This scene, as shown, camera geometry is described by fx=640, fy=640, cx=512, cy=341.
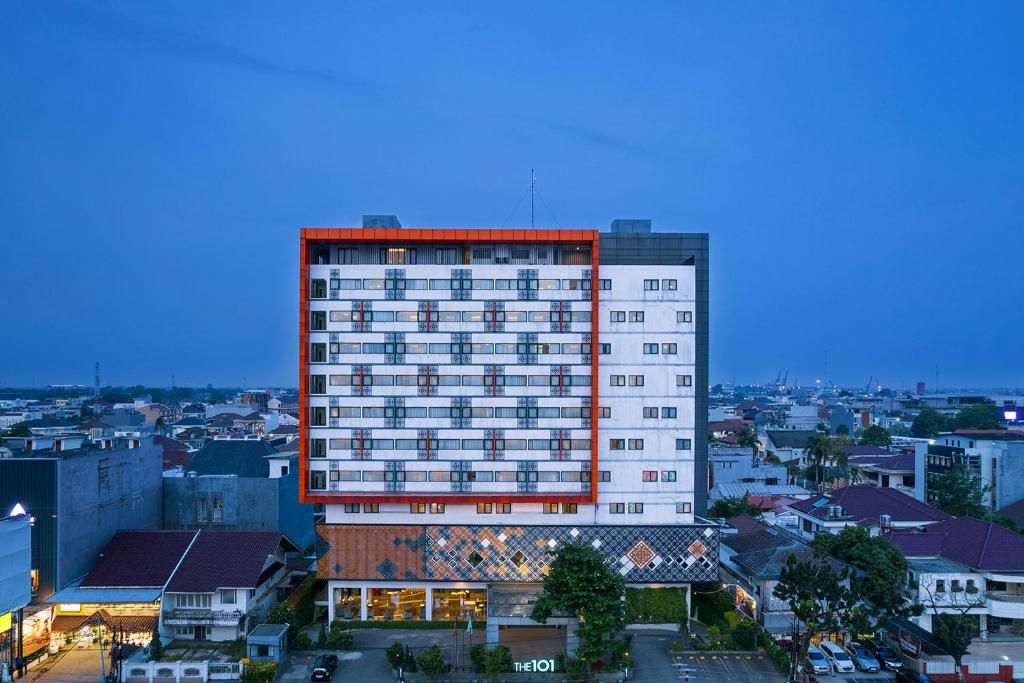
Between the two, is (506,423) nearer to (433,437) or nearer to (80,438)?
(433,437)

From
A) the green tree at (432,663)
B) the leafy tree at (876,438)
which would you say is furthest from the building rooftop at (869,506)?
the leafy tree at (876,438)

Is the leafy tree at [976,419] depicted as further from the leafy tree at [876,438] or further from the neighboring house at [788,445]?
the neighboring house at [788,445]

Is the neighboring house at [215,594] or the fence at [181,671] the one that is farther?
the neighboring house at [215,594]

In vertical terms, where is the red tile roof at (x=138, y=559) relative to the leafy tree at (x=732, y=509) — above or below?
above

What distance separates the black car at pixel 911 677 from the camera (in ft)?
117

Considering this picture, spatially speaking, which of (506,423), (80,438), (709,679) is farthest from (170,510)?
(709,679)

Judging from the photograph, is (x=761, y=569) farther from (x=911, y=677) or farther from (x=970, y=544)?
(x=970, y=544)

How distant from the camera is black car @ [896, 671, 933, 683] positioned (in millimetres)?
35562

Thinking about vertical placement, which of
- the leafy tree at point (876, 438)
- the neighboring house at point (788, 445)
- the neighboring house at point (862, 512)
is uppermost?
the neighboring house at point (862, 512)

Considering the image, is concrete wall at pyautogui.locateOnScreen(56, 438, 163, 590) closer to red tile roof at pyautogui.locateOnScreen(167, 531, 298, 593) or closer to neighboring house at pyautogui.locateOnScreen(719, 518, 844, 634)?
red tile roof at pyautogui.locateOnScreen(167, 531, 298, 593)

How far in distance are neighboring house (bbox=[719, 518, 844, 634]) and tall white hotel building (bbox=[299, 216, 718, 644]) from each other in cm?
295

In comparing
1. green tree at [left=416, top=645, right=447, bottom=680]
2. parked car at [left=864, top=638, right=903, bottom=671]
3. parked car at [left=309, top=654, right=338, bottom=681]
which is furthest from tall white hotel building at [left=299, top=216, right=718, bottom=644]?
parked car at [left=864, top=638, right=903, bottom=671]

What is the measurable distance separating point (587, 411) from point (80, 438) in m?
40.8

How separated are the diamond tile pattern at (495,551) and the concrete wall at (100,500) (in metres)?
16.0
